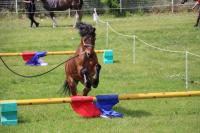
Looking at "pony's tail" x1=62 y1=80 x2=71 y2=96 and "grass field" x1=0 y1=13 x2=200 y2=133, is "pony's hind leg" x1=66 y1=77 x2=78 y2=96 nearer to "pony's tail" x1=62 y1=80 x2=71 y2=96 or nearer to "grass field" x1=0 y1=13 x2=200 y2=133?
"pony's tail" x1=62 y1=80 x2=71 y2=96

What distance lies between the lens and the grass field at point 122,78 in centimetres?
841

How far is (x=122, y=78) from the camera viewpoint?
44.1 feet

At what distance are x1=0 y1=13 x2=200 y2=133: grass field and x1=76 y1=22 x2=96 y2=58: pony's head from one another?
129 centimetres

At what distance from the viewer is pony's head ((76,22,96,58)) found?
8.90 metres

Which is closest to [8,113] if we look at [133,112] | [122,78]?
Result: [133,112]

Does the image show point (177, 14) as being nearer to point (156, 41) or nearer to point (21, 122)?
point (156, 41)

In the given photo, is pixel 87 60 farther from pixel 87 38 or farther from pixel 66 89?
pixel 66 89

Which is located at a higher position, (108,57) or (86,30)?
(86,30)

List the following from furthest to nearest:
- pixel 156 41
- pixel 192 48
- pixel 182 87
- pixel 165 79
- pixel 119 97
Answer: pixel 156 41
pixel 192 48
pixel 165 79
pixel 182 87
pixel 119 97

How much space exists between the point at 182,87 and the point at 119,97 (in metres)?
3.65

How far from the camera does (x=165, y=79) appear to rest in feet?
42.9

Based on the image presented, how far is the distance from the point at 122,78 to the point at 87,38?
4621mm

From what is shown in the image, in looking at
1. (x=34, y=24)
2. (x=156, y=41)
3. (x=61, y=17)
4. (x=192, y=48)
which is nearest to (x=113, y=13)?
(x=61, y=17)

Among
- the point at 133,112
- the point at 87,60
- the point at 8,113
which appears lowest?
the point at 133,112
